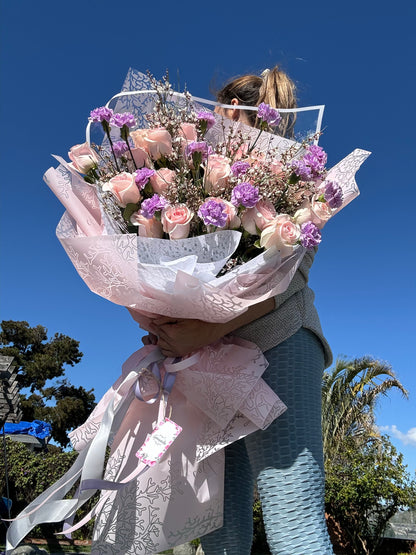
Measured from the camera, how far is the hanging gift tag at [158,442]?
1.48 m

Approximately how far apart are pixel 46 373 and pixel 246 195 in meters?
18.6

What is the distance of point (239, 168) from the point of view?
1595 millimetres

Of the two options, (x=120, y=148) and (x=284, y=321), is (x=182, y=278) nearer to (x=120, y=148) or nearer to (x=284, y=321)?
(x=284, y=321)

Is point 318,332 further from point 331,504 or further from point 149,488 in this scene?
point 331,504

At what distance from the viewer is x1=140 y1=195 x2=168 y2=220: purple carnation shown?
1.55 metres

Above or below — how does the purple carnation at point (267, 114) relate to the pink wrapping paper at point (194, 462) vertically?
above

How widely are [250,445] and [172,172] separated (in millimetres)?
886

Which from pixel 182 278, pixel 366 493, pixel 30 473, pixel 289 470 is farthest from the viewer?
pixel 30 473

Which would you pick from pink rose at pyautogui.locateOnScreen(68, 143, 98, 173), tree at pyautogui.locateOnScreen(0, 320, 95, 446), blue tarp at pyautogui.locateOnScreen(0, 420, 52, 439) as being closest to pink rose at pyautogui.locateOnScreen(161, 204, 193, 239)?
pink rose at pyautogui.locateOnScreen(68, 143, 98, 173)

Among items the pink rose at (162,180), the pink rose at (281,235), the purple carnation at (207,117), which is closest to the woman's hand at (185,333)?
the pink rose at (281,235)

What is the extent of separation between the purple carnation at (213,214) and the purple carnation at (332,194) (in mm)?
339

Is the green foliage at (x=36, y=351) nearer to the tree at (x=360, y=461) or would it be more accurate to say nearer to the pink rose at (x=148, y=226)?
the tree at (x=360, y=461)

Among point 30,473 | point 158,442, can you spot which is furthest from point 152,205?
point 30,473

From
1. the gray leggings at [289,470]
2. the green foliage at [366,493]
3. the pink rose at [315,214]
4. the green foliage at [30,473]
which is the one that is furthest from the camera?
the green foliage at [30,473]
